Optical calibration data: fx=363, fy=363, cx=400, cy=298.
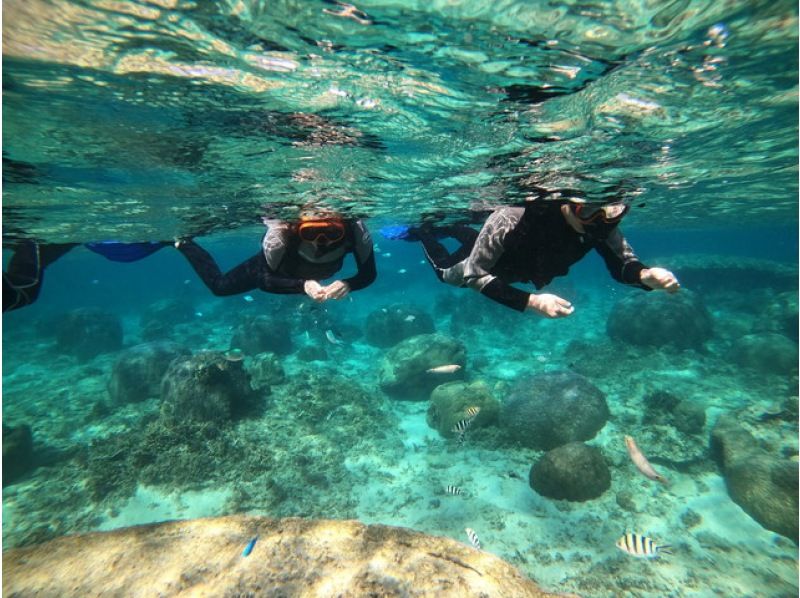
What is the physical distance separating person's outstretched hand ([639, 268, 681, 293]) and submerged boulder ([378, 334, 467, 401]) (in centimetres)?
1024

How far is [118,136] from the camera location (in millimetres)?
7125

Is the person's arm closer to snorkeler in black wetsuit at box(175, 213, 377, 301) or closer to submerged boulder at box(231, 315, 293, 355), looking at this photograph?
snorkeler in black wetsuit at box(175, 213, 377, 301)

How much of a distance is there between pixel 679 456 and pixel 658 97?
9.14 meters

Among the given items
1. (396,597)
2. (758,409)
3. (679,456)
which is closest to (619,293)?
(758,409)

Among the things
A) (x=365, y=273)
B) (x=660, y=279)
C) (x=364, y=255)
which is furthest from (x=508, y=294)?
(x=364, y=255)

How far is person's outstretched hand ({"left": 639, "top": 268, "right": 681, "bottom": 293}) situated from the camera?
4.70 metres

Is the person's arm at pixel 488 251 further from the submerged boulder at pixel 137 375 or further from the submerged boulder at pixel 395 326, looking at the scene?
the submerged boulder at pixel 395 326

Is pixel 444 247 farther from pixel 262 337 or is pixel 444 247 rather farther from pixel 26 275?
pixel 262 337

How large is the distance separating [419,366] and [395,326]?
24.3 feet

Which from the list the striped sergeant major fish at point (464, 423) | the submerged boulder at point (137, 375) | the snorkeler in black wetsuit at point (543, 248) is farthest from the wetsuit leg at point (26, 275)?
the striped sergeant major fish at point (464, 423)

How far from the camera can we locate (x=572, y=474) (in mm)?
Result: 8602

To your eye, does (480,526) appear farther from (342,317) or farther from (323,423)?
(342,317)

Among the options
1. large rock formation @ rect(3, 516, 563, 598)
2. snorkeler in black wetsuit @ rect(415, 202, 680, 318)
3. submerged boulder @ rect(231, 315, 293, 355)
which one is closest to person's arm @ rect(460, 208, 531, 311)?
snorkeler in black wetsuit @ rect(415, 202, 680, 318)

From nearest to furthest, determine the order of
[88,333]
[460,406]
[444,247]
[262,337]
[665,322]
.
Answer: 1. [444,247]
2. [460,406]
3. [665,322]
4. [262,337]
5. [88,333]
